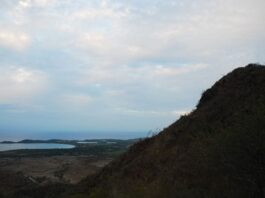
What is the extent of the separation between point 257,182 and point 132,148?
72.8 ft

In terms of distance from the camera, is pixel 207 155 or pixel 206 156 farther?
pixel 206 156

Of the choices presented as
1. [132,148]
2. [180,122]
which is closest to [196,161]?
[180,122]

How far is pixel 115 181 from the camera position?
33125 mm

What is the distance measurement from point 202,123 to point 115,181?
6.95 m

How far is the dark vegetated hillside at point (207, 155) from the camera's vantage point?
17094mm

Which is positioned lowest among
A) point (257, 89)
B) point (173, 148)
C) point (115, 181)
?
point (115, 181)

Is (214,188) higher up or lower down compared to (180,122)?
lower down

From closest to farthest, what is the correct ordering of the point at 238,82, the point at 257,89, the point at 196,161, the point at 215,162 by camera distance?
1. the point at 215,162
2. the point at 196,161
3. the point at 257,89
4. the point at 238,82

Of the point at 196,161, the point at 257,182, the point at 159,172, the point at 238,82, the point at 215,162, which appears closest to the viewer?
the point at 257,182

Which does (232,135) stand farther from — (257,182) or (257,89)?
(257,89)

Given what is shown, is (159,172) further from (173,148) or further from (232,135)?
(232,135)

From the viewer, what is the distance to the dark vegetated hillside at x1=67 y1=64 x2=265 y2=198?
17.1 meters

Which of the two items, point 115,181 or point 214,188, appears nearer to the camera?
point 214,188

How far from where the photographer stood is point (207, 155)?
19312 millimetres
